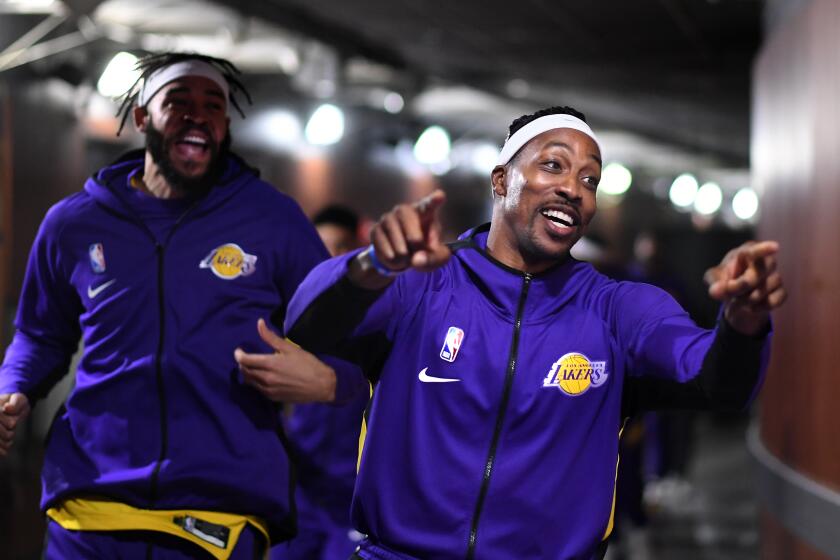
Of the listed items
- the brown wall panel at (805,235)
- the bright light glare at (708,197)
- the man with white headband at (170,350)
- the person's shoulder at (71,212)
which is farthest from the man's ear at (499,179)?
the bright light glare at (708,197)

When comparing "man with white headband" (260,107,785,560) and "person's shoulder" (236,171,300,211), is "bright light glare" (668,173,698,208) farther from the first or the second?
"man with white headband" (260,107,785,560)

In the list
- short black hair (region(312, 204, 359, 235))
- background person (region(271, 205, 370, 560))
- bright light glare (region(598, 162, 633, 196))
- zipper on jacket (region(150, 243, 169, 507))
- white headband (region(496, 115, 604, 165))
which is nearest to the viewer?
white headband (region(496, 115, 604, 165))

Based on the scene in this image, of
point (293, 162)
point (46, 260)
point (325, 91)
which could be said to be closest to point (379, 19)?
point (325, 91)

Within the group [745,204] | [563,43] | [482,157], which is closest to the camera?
[563,43]

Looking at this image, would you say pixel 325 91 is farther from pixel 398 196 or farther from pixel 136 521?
pixel 136 521

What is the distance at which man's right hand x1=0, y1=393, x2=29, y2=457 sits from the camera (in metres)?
3.04

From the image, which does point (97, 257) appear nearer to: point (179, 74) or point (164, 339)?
point (164, 339)

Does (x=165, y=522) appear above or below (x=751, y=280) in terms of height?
below

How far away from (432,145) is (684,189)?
8.12 metres

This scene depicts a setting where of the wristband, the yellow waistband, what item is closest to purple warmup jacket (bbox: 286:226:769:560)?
the wristband

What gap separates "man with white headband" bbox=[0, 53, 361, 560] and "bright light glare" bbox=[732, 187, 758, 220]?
20665mm

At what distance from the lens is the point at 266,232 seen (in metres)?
3.18

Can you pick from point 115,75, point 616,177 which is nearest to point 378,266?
point 115,75

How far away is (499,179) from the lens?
2.68m
